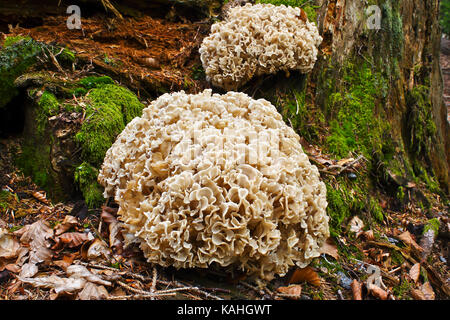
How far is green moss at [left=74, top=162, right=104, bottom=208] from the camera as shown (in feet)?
12.0

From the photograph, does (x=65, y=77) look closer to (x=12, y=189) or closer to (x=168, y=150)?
(x=12, y=189)

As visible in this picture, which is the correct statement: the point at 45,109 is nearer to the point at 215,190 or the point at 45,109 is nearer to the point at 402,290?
the point at 215,190

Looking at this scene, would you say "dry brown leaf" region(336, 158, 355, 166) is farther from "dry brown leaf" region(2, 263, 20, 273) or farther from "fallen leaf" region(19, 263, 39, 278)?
"dry brown leaf" region(2, 263, 20, 273)

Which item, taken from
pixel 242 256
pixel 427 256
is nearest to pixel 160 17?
pixel 242 256

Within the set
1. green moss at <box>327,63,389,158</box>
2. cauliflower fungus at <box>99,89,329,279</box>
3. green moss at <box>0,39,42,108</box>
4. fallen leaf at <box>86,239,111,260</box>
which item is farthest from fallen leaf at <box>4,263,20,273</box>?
green moss at <box>327,63,389,158</box>

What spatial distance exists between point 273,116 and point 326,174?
1320 mm

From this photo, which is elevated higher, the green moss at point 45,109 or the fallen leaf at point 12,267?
the green moss at point 45,109

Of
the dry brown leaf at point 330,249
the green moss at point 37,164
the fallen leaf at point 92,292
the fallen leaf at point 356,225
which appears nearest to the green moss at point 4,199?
the green moss at point 37,164

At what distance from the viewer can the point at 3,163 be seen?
421 centimetres

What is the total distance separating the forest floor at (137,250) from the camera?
2736mm

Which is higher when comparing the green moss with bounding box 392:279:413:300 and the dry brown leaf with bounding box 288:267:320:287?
the dry brown leaf with bounding box 288:267:320:287

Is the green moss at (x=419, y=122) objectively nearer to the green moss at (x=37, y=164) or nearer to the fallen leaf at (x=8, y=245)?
the green moss at (x=37, y=164)

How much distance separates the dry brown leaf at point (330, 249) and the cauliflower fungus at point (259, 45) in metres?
2.61

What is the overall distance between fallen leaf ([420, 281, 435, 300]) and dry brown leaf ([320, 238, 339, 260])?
98cm
